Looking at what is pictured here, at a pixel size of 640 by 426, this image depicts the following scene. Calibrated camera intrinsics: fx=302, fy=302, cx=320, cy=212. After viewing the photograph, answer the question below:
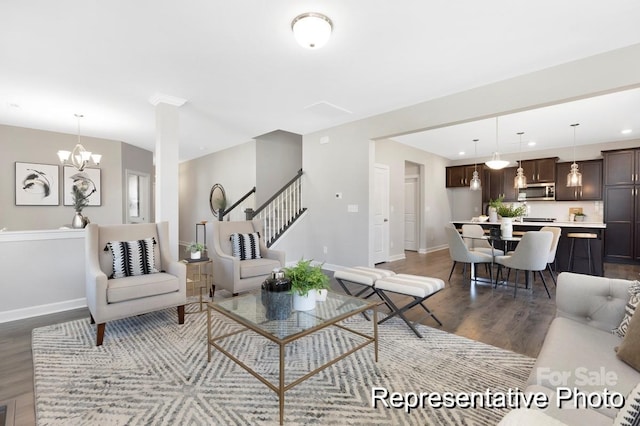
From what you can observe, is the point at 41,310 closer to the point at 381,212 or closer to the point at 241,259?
the point at 241,259

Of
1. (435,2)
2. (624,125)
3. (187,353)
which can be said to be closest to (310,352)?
(187,353)

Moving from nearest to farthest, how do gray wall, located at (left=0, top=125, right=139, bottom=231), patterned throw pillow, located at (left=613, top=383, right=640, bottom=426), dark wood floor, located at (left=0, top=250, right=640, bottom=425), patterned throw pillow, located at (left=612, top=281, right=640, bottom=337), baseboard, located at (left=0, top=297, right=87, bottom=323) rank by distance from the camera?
patterned throw pillow, located at (left=613, top=383, right=640, bottom=426)
patterned throw pillow, located at (left=612, top=281, right=640, bottom=337)
dark wood floor, located at (left=0, top=250, right=640, bottom=425)
baseboard, located at (left=0, top=297, right=87, bottom=323)
gray wall, located at (left=0, top=125, right=139, bottom=231)

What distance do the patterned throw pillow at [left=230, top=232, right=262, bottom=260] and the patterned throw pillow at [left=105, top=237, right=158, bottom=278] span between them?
1.02 metres

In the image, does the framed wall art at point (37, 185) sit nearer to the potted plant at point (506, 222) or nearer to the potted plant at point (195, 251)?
the potted plant at point (195, 251)

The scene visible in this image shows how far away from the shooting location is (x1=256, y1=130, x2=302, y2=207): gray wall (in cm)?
697

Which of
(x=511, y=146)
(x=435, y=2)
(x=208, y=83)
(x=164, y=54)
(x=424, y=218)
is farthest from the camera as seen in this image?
(x=424, y=218)

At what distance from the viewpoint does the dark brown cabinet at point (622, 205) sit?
6137 mm

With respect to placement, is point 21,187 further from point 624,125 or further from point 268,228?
point 624,125

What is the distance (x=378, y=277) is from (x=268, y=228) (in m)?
3.15

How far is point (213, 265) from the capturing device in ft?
12.9

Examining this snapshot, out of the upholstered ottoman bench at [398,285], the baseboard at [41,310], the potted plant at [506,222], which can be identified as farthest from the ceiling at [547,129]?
the baseboard at [41,310]

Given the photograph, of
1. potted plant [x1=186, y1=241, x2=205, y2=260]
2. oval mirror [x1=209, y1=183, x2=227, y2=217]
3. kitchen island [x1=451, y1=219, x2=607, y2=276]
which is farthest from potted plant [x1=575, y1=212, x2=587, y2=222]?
oval mirror [x1=209, y1=183, x2=227, y2=217]

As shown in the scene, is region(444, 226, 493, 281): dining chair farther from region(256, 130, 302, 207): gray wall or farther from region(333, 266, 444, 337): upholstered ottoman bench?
region(256, 130, 302, 207): gray wall

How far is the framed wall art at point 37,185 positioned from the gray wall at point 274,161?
3864mm
